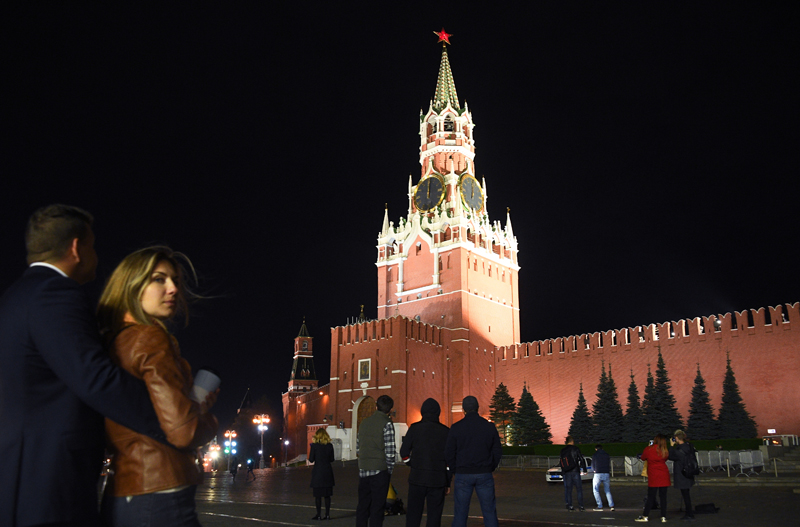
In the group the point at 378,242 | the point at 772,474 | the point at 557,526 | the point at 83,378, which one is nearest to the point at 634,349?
the point at 772,474

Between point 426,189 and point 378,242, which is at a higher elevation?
point 426,189

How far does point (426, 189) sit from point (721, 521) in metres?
38.3

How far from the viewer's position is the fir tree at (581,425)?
3166 cm

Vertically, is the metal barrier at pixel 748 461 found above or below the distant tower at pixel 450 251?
below

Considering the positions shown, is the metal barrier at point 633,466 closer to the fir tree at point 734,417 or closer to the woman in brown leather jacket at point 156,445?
the fir tree at point 734,417

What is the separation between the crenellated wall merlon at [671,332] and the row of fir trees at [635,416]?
4.09ft

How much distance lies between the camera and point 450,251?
42750 mm

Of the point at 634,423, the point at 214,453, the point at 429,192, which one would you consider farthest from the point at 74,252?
the point at 214,453

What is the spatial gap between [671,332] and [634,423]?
17.7 ft

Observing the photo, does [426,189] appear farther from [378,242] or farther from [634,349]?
[634,349]

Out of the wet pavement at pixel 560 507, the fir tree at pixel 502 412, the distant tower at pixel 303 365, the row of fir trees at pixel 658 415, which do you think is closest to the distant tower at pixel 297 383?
the distant tower at pixel 303 365

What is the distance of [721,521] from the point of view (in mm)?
9031

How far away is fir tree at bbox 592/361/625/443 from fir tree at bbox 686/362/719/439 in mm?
3046

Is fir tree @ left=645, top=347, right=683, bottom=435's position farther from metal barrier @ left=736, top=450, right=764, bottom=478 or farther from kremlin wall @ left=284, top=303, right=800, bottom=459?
metal barrier @ left=736, top=450, right=764, bottom=478
